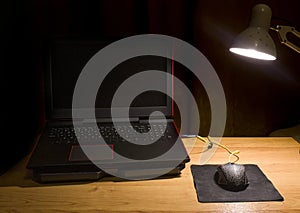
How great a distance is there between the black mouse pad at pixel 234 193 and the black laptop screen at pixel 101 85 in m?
0.26

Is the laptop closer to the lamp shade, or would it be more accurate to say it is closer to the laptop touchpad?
the laptop touchpad

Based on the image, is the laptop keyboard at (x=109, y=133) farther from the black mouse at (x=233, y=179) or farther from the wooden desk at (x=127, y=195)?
the black mouse at (x=233, y=179)

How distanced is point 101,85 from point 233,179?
49 cm

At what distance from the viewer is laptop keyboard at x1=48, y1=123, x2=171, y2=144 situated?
1.05m

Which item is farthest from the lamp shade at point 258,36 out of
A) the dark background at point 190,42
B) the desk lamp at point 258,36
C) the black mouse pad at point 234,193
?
the black mouse pad at point 234,193

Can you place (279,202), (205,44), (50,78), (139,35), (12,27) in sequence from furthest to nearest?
(205,44)
(139,35)
(50,78)
(12,27)
(279,202)

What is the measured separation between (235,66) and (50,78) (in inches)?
25.7

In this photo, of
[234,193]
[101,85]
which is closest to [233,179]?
[234,193]

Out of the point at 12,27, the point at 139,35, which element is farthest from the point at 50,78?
the point at 139,35

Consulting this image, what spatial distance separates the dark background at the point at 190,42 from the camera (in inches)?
43.3

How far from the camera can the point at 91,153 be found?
3.18 feet

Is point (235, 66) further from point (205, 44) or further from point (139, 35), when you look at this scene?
point (139, 35)

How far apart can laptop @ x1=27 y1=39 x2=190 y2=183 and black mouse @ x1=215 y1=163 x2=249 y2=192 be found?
0.34 feet

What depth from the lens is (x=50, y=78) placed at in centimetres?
110
